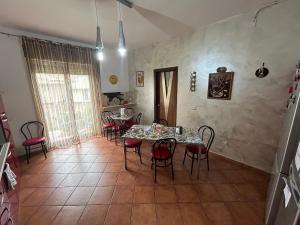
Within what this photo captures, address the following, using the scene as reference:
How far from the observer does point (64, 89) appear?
357 cm

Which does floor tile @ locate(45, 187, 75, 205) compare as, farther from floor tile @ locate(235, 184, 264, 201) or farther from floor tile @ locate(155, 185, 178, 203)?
floor tile @ locate(235, 184, 264, 201)

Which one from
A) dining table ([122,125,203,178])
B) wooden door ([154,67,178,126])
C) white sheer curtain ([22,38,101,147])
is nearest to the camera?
dining table ([122,125,203,178])

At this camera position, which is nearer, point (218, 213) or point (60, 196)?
point (218, 213)

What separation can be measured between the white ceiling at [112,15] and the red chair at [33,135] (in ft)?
6.86

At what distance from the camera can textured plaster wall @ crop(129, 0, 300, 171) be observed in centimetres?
208

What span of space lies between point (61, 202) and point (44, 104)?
2.40 metres

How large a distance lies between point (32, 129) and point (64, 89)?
121cm

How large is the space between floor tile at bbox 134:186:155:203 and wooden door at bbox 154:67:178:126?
2.21m

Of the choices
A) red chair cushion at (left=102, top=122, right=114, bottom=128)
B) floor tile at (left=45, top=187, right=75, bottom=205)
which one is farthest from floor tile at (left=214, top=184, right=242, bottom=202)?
red chair cushion at (left=102, top=122, right=114, bottom=128)

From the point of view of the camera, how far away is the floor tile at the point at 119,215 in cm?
168

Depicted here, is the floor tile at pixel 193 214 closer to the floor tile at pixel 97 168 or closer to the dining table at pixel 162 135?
the dining table at pixel 162 135

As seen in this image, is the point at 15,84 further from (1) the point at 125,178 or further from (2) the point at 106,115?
(1) the point at 125,178

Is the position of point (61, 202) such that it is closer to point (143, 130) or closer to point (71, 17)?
point (143, 130)

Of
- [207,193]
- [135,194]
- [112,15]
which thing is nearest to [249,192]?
[207,193]
